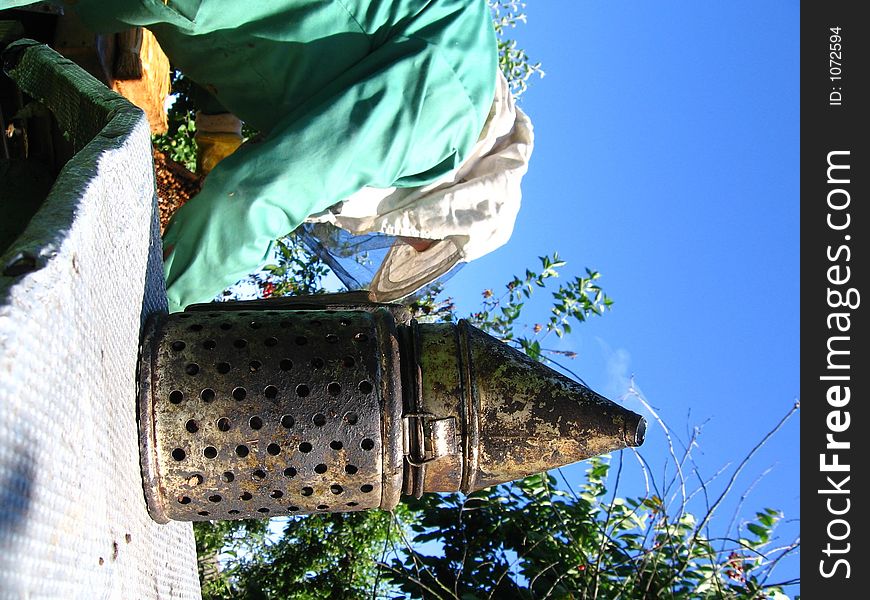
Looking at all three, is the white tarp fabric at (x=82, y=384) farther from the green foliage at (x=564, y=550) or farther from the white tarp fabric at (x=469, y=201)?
the green foliage at (x=564, y=550)

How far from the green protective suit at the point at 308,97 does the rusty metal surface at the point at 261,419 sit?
1.09ft

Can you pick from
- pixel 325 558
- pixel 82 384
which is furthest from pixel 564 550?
pixel 82 384

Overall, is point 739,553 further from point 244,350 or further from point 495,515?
point 244,350

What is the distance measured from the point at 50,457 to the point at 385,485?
0.69 meters

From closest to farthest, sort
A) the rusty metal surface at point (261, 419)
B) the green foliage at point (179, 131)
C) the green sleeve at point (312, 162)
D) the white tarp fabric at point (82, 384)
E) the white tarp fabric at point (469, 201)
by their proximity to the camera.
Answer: the white tarp fabric at point (82, 384) < the rusty metal surface at point (261, 419) < the green sleeve at point (312, 162) < the white tarp fabric at point (469, 201) < the green foliage at point (179, 131)

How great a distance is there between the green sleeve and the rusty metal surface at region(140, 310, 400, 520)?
0.31 meters

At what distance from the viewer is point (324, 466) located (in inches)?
53.9

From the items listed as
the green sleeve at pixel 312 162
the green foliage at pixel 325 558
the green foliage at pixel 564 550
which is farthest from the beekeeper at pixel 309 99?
the green foliage at pixel 325 558

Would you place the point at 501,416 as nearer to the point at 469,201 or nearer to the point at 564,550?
the point at 469,201

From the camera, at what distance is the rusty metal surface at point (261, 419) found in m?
1.33

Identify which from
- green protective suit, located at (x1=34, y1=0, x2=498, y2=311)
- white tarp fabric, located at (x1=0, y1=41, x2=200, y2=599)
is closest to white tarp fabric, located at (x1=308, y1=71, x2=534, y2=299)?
green protective suit, located at (x1=34, y1=0, x2=498, y2=311)

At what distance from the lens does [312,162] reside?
1.69 meters

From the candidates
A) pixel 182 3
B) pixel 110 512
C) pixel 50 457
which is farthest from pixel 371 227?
pixel 50 457

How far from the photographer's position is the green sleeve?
5.45 feet
